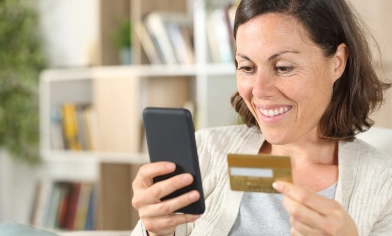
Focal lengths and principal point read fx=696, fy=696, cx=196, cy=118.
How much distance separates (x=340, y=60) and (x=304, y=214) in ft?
1.67

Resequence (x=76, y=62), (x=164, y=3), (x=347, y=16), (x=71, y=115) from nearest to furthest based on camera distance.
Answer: (x=347, y=16) < (x=164, y=3) < (x=71, y=115) < (x=76, y=62)

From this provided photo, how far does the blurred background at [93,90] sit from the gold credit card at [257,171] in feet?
5.57

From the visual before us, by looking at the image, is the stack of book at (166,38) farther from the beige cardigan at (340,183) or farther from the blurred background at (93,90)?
Answer: the beige cardigan at (340,183)

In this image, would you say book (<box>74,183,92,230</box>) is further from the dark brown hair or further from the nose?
the nose

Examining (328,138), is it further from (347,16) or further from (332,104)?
(347,16)

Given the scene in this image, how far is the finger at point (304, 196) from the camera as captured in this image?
1.11m

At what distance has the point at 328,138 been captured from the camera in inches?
61.8

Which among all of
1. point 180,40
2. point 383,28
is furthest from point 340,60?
point 180,40

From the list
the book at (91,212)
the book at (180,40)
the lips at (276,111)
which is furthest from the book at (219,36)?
the lips at (276,111)

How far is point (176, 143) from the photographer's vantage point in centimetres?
130

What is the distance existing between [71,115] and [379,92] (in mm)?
2447

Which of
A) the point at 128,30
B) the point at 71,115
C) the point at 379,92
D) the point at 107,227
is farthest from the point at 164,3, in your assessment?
the point at 379,92

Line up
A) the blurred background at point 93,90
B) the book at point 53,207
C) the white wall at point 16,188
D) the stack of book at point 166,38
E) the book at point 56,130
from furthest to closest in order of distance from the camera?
the white wall at point 16,188, the book at point 53,207, the book at point 56,130, the stack of book at point 166,38, the blurred background at point 93,90

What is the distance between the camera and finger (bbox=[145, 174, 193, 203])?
1.27 meters
